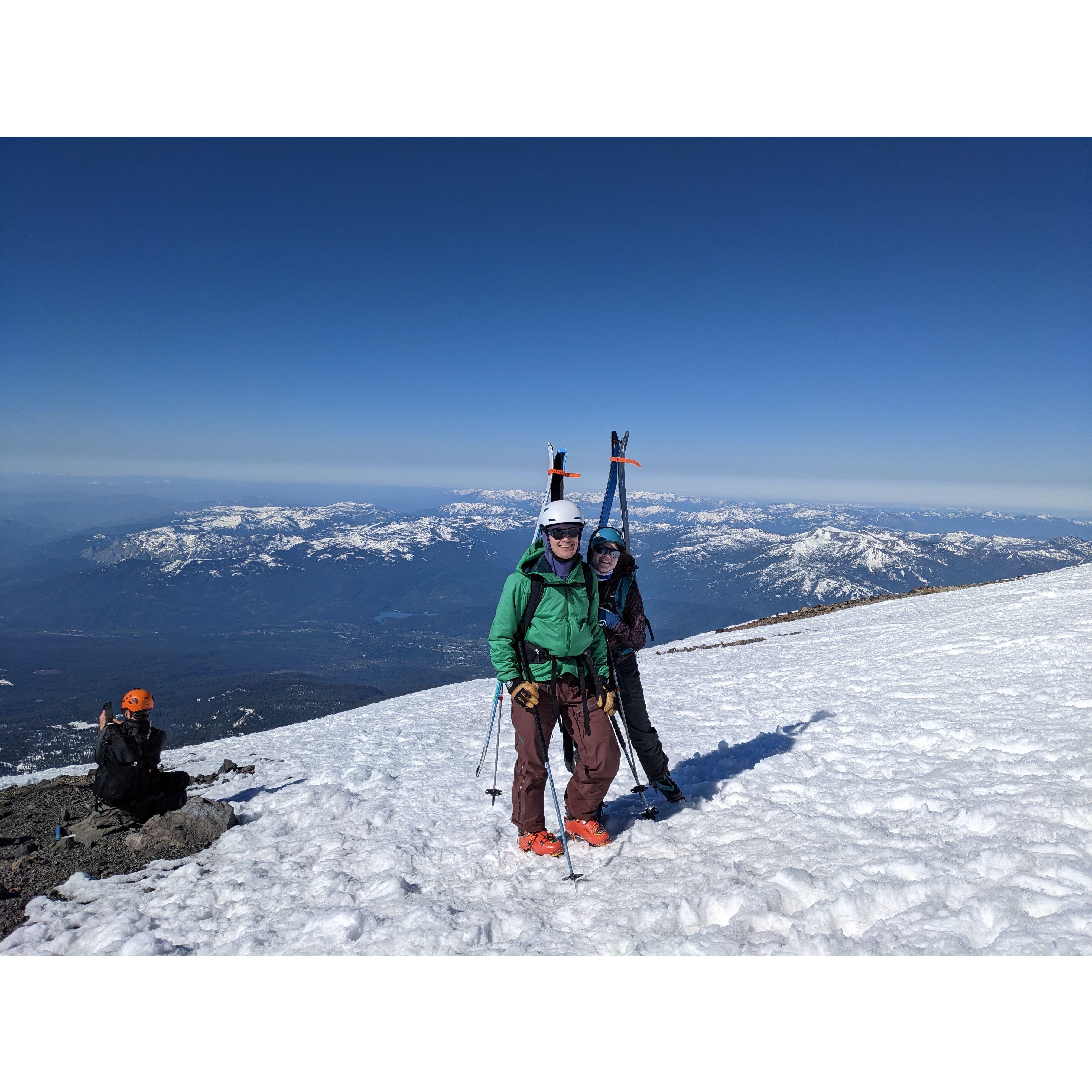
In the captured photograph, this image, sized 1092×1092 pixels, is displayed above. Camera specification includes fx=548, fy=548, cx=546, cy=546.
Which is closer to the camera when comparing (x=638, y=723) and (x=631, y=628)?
(x=631, y=628)

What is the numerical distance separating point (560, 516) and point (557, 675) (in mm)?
1636

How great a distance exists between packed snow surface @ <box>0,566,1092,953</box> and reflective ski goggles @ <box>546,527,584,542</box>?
3.32 m

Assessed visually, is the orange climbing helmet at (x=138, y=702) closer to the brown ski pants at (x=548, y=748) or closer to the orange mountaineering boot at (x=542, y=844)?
the brown ski pants at (x=548, y=748)

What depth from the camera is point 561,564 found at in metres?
5.65

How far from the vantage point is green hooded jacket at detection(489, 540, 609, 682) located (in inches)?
217

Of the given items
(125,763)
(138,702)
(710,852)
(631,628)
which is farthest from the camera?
(138,702)

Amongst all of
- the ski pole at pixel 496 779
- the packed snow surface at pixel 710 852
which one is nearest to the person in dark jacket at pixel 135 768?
the packed snow surface at pixel 710 852

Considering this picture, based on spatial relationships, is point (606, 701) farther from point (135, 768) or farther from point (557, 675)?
point (135, 768)

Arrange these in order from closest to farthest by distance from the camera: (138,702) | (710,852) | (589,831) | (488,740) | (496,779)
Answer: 1. (710,852)
2. (589,831)
3. (138,702)
4. (488,740)
5. (496,779)

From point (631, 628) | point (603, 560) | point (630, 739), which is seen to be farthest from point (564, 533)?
point (630, 739)

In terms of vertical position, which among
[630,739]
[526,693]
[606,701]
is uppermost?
[526,693]

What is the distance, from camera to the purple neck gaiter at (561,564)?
221 inches

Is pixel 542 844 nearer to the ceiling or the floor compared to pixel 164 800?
nearer to the ceiling

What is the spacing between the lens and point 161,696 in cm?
19112
